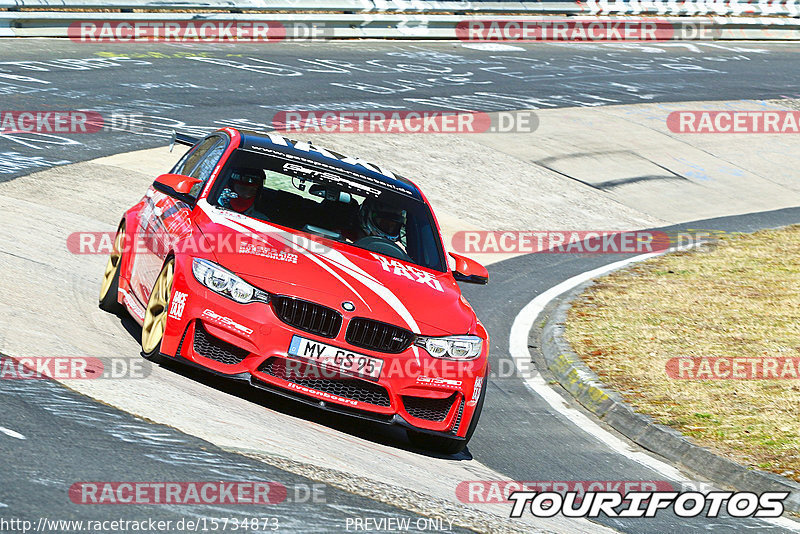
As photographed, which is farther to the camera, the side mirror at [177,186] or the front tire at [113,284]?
the front tire at [113,284]

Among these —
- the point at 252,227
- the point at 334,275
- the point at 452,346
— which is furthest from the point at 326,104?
the point at 452,346

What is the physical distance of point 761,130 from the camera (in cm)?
2361

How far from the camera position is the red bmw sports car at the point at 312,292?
6.78 meters

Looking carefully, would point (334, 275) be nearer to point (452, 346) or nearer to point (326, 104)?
point (452, 346)

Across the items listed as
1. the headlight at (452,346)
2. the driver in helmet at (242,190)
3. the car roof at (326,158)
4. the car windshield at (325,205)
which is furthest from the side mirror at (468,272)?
the driver in helmet at (242,190)

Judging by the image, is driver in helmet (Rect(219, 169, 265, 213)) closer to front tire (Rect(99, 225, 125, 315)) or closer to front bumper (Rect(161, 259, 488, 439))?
front bumper (Rect(161, 259, 488, 439))

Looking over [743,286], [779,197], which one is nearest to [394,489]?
[743,286]

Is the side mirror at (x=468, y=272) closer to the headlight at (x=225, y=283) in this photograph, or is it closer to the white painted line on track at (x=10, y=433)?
the headlight at (x=225, y=283)

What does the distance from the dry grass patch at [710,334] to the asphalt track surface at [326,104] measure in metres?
0.75

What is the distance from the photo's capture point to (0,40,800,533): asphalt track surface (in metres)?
5.46

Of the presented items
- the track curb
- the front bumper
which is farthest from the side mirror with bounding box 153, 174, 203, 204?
the track curb

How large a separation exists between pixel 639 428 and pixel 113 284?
408 centimetres

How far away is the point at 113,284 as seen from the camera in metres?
8.59

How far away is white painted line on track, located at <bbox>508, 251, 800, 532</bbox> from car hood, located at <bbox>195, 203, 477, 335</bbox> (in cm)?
170
